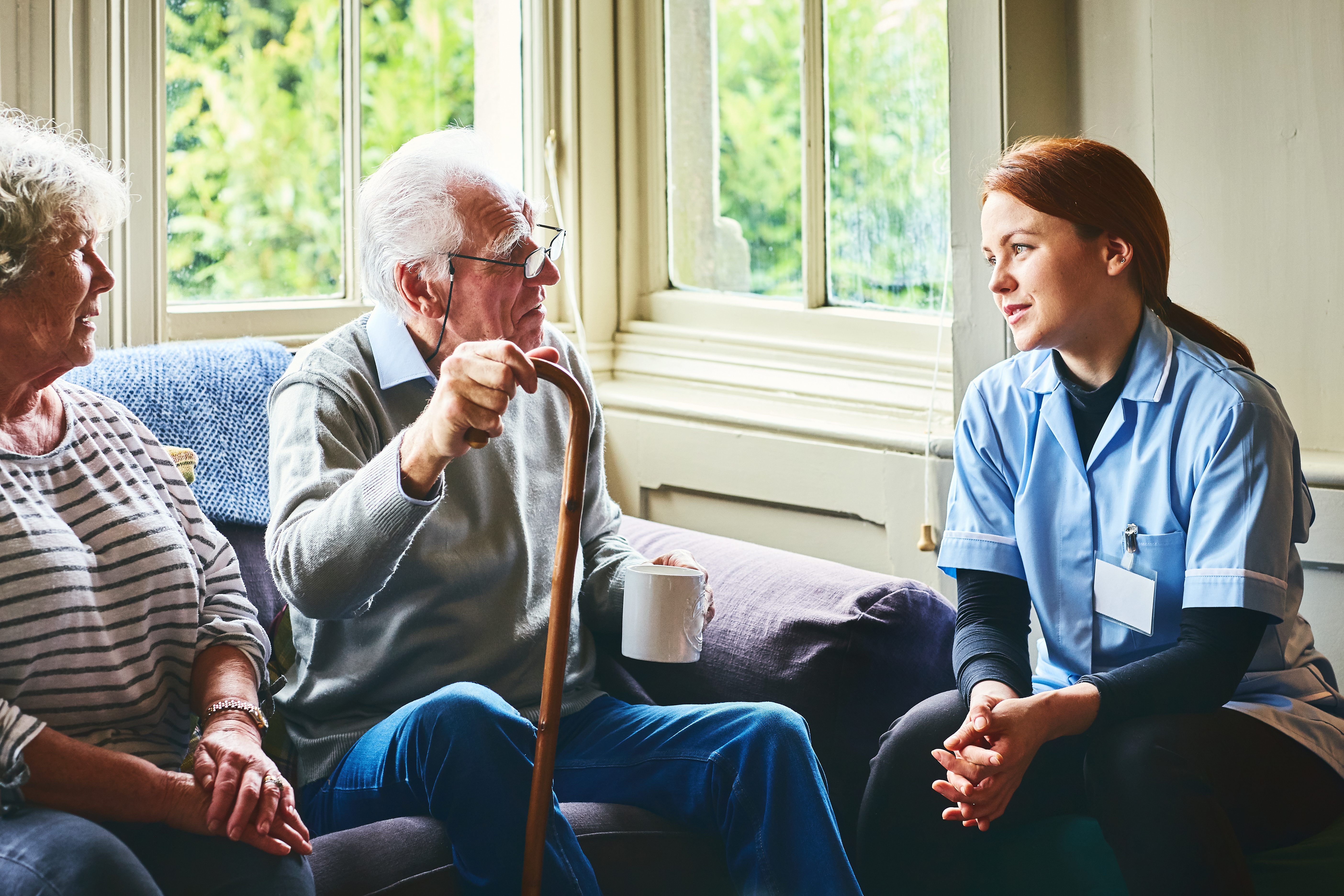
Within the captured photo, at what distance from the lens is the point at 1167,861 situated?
1329mm

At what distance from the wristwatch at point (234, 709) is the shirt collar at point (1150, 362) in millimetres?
1096

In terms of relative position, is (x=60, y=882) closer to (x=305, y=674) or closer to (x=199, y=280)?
(x=305, y=674)

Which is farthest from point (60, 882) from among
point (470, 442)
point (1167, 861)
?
point (1167, 861)

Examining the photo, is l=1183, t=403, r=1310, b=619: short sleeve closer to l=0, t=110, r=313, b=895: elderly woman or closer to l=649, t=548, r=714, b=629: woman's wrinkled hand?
l=649, t=548, r=714, b=629: woman's wrinkled hand

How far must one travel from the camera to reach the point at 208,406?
1.95m

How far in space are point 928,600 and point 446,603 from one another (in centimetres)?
69

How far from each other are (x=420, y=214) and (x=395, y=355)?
0.18 m

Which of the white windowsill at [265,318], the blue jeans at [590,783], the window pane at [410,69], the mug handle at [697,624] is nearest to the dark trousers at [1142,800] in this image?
the blue jeans at [590,783]

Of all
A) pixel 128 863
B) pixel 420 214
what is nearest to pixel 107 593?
pixel 128 863

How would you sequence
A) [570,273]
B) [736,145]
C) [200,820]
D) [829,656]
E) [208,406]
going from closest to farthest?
1. [200,820]
2. [829,656]
3. [208,406]
4. [736,145]
5. [570,273]

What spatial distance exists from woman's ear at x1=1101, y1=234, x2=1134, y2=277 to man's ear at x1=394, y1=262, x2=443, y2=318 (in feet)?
2.75

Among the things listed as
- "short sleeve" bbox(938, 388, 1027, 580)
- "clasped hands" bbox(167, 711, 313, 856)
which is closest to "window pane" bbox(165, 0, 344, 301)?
"clasped hands" bbox(167, 711, 313, 856)

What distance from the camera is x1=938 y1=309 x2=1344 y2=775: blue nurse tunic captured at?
143 centimetres

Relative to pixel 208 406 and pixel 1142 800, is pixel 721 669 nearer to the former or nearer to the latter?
pixel 1142 800
